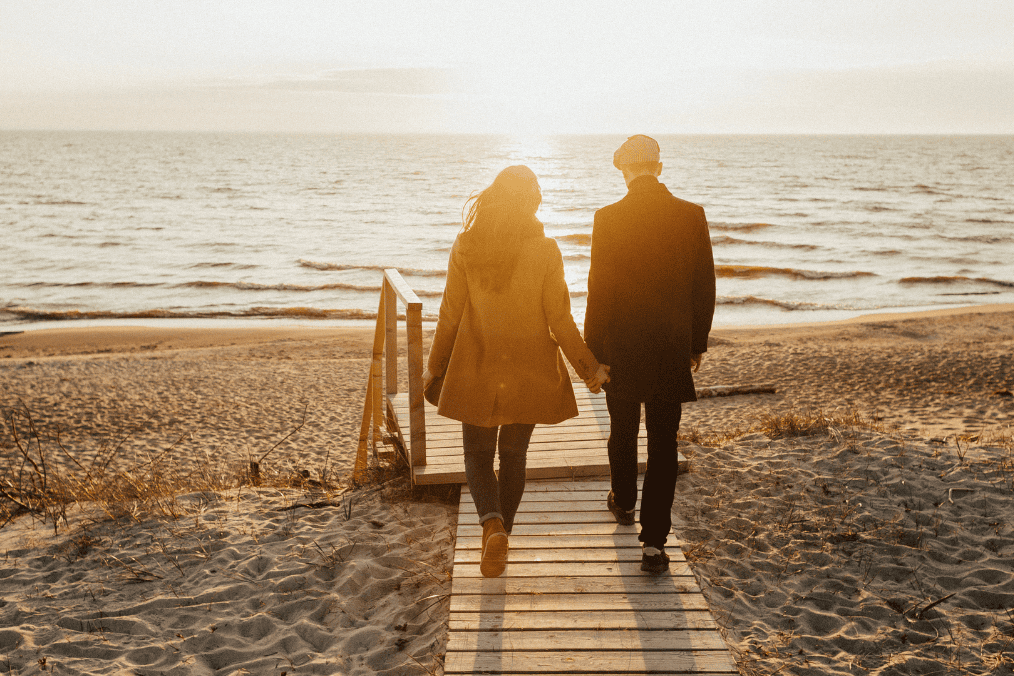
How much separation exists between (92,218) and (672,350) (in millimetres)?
35049

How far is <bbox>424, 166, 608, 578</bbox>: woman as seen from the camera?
9.26 ft

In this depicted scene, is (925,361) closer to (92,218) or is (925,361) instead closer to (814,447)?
(814,447)

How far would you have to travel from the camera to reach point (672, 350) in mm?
2938

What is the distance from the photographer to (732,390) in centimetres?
882

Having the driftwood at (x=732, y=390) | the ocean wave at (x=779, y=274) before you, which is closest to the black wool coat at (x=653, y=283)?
the driftwood at (x=732, y=390)

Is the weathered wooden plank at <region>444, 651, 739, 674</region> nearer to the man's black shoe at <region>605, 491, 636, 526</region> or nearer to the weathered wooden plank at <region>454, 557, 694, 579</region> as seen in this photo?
the weathered wooden plank at <region>454, 557, 694, 579</region>

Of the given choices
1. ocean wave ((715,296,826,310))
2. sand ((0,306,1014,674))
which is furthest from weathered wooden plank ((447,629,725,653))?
ocean wave ((715,296,826,310))

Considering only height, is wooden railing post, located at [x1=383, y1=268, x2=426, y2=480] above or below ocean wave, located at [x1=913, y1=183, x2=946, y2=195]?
below

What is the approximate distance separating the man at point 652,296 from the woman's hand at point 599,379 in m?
0.03

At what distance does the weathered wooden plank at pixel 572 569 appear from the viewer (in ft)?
10.5

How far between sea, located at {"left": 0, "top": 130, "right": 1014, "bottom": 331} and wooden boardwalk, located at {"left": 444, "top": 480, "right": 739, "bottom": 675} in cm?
1248

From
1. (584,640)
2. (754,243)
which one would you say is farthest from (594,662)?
(754,243)

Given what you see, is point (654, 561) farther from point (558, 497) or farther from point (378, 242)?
point (378, 242)

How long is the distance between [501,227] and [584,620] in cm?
163
